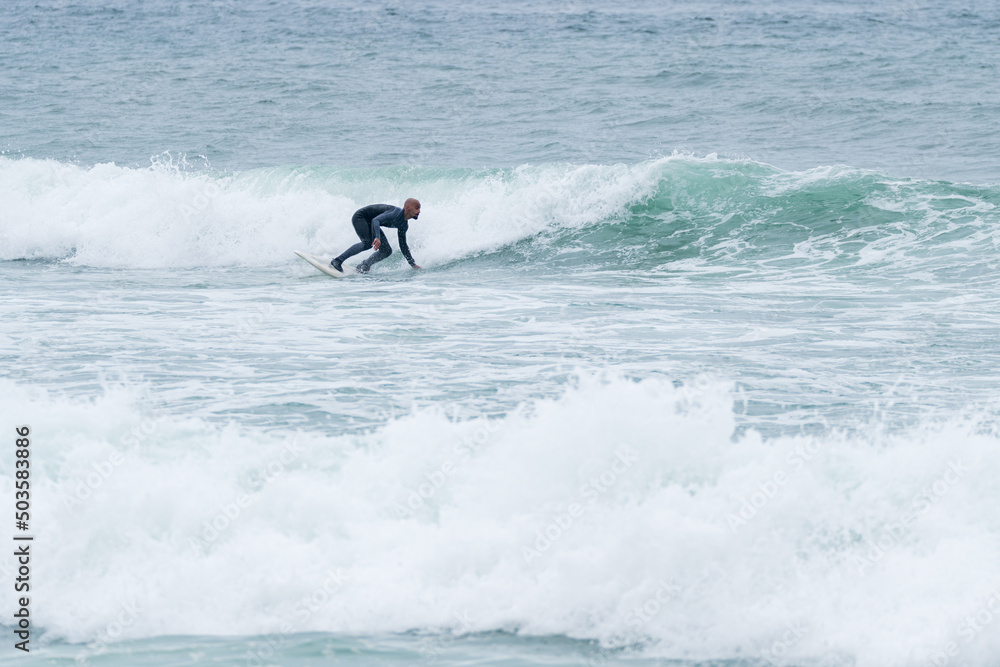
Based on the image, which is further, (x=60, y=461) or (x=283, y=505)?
(x=60, y=461)

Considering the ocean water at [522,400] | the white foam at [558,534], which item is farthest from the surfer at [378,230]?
the white foam at [558,534]

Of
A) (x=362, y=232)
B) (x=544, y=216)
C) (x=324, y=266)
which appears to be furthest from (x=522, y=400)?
(x=544, y=216)

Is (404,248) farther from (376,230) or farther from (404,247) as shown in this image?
(376,230)

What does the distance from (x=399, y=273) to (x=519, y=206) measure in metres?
3.11

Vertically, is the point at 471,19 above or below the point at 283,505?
above

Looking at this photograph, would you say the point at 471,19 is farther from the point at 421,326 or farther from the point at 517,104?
the point at 421,326

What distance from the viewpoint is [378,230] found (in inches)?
555

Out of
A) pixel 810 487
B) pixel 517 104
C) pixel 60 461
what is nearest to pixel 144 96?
pixel 517 104

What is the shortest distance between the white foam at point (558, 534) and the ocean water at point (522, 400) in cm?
2

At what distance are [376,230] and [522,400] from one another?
23.7ft

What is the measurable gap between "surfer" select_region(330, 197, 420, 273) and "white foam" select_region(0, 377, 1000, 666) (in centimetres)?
788

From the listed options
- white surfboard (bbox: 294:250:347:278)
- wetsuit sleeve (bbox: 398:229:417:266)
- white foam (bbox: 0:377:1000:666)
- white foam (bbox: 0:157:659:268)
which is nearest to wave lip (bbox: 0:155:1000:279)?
white foam (bbox: 0:157:659:268)

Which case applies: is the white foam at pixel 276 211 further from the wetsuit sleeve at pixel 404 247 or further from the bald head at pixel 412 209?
the bald head at pixel 412 209

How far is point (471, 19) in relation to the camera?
128 ft
